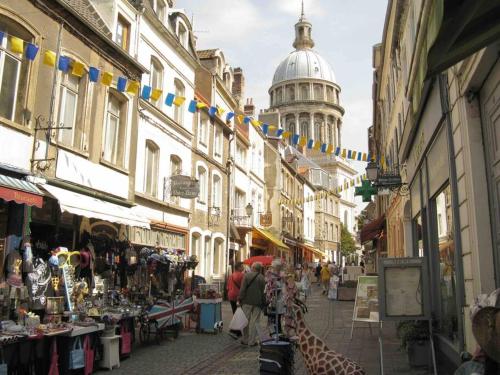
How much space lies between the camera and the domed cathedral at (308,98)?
3585 inches

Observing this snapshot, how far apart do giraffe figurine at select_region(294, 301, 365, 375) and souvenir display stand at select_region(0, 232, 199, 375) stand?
3.21 m

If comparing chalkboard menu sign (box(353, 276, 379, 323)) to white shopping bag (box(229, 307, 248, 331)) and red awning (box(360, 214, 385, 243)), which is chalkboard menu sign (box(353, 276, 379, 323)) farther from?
red awning (box(360, 214, 385, 243))

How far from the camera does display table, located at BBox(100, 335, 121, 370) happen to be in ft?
25.5

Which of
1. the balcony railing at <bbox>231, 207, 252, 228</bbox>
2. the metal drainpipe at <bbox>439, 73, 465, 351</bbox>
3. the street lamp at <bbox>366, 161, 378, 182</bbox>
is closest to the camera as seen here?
the metal drainpipe at <bbox>439, 73, 465, 351</bbox>

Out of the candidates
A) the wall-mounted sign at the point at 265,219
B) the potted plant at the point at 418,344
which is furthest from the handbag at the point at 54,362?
the wall-mounted sign at the point at 265,219

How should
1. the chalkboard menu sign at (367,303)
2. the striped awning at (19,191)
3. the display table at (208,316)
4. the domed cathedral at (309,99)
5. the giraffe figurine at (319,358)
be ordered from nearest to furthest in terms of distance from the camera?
the giraffe figurine at (319,358)
the striped awning at (19,191)
the chalkboard menu sign at (367,303)
the display table at (208,316)
the domed cathedral at (309,99)

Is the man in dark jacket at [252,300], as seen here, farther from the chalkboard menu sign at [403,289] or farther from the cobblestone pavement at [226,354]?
the chalkboard menu sign at [403,289]

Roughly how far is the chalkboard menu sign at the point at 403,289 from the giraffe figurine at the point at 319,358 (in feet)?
5.46

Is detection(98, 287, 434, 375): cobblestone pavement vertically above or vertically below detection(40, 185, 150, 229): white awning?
below

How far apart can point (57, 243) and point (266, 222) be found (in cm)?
2119

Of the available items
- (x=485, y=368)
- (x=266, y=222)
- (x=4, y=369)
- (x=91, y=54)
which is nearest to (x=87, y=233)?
(x=91, y=54)

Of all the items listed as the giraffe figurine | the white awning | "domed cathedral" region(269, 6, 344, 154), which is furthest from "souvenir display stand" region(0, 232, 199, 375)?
"domed cathedral" region(269, 6, 344, 154)

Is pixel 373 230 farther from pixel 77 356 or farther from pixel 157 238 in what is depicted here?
pixel 77 356

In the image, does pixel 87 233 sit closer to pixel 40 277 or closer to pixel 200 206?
pixel 40 277
